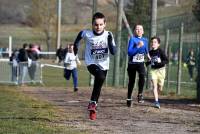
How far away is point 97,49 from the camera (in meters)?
12.5

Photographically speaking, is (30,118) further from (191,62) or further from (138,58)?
(191,62)

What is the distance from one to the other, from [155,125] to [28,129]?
2.42 m

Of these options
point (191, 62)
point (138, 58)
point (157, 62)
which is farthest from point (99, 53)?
point (191, 62)

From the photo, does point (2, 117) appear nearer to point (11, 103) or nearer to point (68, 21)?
point (11, 103)

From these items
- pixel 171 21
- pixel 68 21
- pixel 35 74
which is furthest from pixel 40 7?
pixel 171 21

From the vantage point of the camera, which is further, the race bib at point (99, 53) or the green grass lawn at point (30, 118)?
the race bib at point (99, 53)

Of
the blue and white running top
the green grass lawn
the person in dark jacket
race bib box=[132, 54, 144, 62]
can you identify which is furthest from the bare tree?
the blue and white running top

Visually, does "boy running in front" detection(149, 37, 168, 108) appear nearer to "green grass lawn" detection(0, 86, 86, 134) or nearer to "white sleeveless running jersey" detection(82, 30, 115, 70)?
"green grass lawn" detection(0, 86, 86, 134)

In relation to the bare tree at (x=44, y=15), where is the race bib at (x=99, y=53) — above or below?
below

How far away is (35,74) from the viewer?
29.5 m

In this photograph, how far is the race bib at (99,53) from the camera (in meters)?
12.5

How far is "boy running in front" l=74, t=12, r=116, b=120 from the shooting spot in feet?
40.8

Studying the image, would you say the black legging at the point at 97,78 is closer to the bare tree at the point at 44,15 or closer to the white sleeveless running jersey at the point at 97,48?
the white sleeveless running jersey at the point at 97,48

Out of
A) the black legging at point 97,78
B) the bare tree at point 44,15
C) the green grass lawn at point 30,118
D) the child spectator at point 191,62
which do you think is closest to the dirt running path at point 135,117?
the green grass lawn at point 30,118
